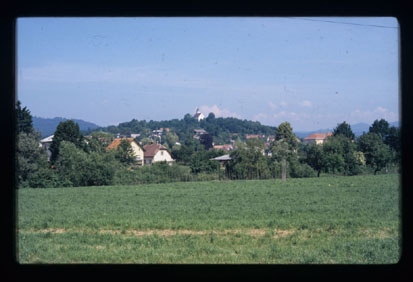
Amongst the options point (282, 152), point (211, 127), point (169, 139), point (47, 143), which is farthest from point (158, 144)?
point (282, 152)

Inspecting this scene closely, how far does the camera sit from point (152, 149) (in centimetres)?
1700

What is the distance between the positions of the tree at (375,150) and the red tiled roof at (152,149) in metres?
7.99

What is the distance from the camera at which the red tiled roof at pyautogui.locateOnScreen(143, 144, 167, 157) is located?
54.2ft

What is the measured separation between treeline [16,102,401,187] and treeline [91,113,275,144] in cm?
11

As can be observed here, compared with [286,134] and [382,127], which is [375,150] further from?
[286,134]

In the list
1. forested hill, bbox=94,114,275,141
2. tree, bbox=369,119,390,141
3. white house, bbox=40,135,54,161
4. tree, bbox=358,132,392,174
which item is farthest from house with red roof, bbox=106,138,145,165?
tree, bbox=369,119,390,141

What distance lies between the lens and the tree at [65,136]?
48.4ft

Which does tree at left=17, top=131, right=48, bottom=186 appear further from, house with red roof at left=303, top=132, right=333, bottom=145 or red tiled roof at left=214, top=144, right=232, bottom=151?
house with red roof at left=303, top=132, right=333, bottom=145

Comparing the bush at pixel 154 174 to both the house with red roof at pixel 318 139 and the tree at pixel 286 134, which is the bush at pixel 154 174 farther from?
the house with red roof at pixel 318 139

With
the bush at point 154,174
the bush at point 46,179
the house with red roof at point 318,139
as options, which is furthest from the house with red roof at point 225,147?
the bush at point 46,179

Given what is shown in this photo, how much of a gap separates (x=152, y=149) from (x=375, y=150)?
8.76 metres
